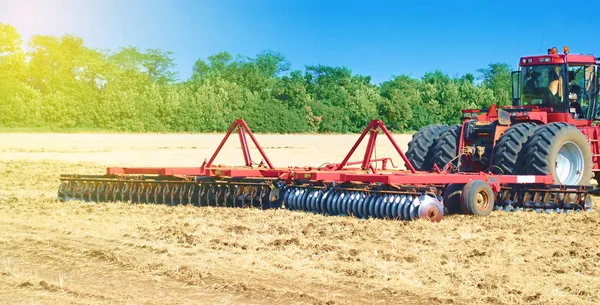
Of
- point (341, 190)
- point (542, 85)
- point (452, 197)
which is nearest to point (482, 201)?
point (452, 197)

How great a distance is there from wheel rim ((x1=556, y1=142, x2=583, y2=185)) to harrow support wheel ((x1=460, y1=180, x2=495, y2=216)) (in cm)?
244

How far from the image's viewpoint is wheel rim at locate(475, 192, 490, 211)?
1120cm

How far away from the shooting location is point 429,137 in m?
14.2

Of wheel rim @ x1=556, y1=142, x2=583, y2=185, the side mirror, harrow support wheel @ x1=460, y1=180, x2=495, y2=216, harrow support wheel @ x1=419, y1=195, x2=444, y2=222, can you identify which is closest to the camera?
Answer: harrow support wheel @ x1=419, y1=195, x2=444, y2=222

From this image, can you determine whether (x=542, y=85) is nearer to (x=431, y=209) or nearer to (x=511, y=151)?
(x=511, y=151)

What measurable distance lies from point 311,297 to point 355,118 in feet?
162

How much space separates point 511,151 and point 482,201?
1.45 meters

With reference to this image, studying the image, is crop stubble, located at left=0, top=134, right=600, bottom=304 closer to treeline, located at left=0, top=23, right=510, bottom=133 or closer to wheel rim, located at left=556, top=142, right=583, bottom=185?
wheel rim, located at left=556, top=142, right=583, bottom=185

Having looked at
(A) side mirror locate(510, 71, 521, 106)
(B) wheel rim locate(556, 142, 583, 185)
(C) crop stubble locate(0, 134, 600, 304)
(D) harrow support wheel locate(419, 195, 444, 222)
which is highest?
(A) side mirror locate(510, 71, 521, 106)

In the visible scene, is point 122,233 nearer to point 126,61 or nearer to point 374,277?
point 374,277

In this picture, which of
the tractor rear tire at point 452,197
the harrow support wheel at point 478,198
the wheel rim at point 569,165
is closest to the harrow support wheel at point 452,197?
the tractor rear tire at point 452,197

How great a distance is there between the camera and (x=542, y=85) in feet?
47.2

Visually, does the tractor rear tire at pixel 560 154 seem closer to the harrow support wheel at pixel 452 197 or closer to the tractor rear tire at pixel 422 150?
the harrow support wheel at pixel 452 197

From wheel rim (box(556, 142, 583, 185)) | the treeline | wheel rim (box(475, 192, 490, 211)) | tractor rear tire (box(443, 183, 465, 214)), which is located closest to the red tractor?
wheel rim (box(556, 142, 583, 185))
